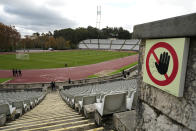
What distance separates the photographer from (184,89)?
1.52 m

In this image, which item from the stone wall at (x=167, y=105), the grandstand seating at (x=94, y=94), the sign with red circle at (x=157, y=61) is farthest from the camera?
the grandstand seating at (x=94, y=94)

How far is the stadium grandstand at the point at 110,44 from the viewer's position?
85662mm

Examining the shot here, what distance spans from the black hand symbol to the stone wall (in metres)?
0.25

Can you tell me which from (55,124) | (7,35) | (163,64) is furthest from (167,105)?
(7,35)

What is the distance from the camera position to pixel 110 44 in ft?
306

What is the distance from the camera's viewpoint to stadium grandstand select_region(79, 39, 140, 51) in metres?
85.7

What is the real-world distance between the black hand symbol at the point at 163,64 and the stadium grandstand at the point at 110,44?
8270 cm

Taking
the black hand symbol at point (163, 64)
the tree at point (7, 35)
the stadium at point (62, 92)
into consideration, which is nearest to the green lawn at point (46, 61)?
the stadium at point (62, 92)

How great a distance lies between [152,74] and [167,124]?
744 mm

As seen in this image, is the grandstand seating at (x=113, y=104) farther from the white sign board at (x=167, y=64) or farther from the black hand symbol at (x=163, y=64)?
the black hand symbol at (x=163, y=64)

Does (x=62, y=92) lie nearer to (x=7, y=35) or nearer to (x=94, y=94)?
(x=94, y=94)

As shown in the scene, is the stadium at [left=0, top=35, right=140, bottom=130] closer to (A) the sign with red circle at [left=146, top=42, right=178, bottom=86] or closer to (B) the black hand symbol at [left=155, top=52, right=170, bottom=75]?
(A) the sign with red circle at [left=146, top=42, right=178, bottom=86]

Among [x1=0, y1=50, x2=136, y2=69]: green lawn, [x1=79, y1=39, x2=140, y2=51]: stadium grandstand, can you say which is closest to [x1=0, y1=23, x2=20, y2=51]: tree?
[x1=0, y1=50, x2=136, y2=69]: green lawn

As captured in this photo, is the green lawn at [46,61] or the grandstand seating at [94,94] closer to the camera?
the grandstand seating at [94,94]
